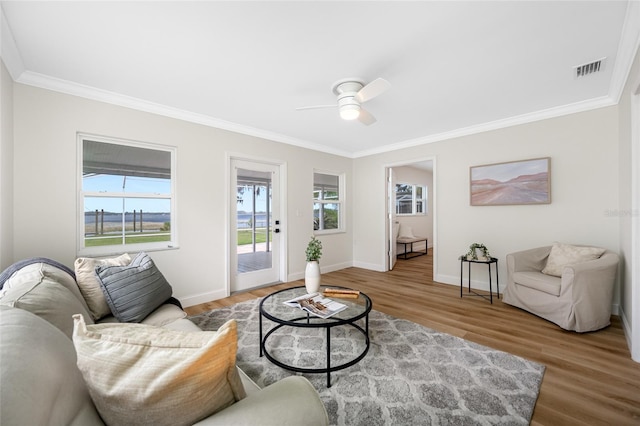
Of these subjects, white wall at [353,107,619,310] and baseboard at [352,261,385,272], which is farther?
baseboard at [352,261,385,272]

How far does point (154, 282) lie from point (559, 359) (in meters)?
3.29

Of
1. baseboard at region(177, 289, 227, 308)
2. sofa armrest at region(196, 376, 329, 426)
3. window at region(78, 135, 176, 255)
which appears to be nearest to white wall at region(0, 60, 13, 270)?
window at region(78, 135, 176, 255)

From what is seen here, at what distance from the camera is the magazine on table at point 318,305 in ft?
6.55

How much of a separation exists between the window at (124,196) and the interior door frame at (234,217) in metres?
0.68

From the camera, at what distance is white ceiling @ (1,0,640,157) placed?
68.2 inches

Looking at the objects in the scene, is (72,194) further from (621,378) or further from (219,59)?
(621,378)

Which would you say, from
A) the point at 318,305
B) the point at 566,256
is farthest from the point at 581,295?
the point at 318,305

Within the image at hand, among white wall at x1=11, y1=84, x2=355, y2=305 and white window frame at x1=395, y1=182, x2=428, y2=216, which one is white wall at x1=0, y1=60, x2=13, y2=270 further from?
white window frame at x1=395, y1=182, x2=428, y2=216

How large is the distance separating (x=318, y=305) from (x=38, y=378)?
5.57ft

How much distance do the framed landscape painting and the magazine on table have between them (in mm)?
3013

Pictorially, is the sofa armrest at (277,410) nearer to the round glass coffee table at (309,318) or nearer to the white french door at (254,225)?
the round glass coffee table at (309,318)

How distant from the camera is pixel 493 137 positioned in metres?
3.81

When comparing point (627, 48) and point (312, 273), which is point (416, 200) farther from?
point (312, 273)

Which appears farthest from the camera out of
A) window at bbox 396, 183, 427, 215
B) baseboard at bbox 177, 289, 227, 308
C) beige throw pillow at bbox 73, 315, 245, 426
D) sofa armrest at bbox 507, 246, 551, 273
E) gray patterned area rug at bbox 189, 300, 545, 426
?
window at bbox 396, 183, 427, 215
